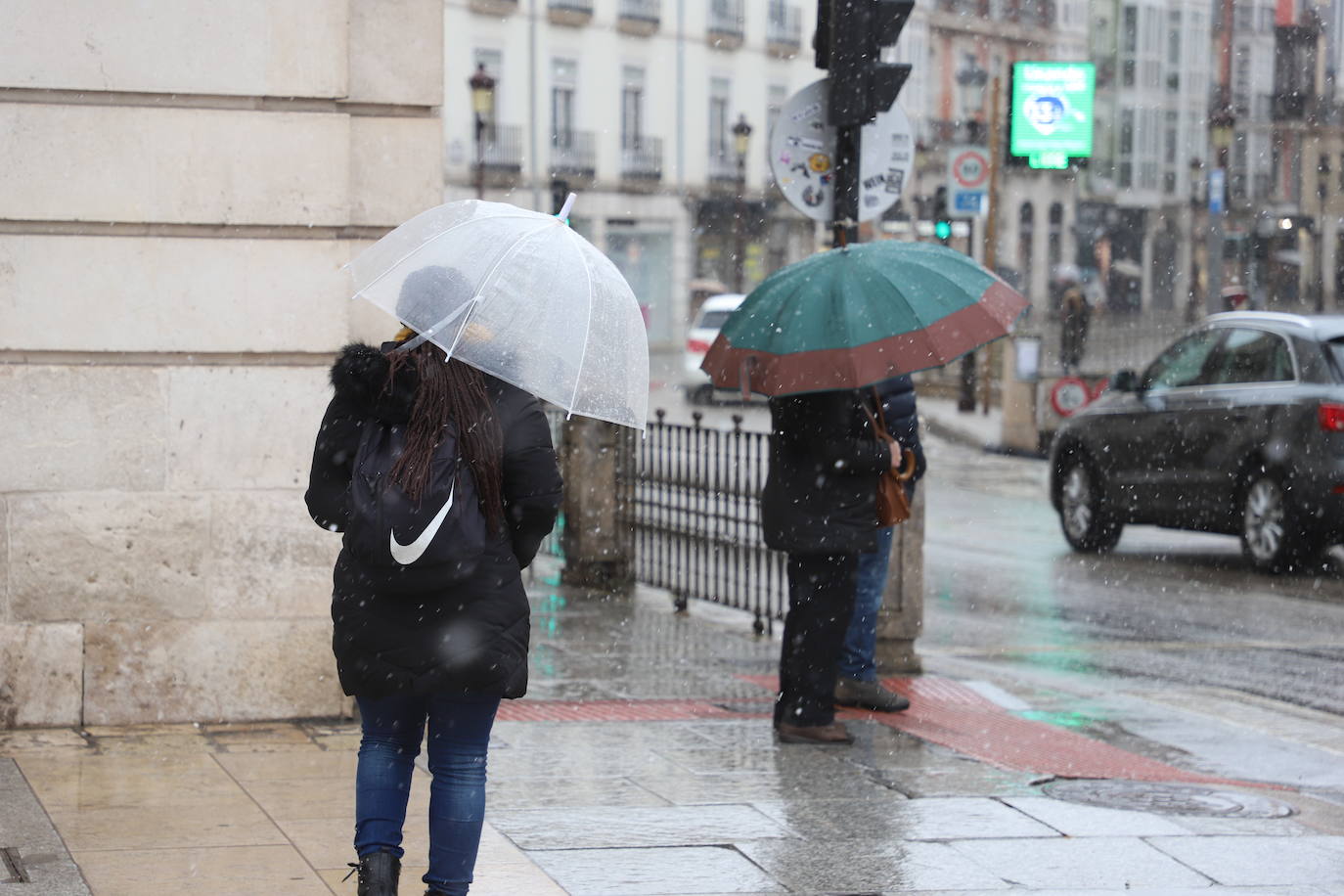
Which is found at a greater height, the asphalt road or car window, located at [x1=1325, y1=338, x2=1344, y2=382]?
car window, located at [x1=1325, y1=338, x2=1344, y2=382]

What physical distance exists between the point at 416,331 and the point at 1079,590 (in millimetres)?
9091

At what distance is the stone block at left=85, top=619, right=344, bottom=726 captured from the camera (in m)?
7.36

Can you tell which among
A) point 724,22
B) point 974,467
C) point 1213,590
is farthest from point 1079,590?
point 724,22

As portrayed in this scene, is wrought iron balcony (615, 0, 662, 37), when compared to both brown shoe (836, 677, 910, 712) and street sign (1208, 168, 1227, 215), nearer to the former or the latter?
street sign (1208, 168, 1227, 215)

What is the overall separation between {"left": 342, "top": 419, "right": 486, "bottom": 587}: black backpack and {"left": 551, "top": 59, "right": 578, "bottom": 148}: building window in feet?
168

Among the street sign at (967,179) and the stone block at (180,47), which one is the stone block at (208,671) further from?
the street sign at (967,179)

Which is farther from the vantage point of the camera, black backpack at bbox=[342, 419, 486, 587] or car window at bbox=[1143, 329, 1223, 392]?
car window at bbox=[1143, 329, 1223, 392]

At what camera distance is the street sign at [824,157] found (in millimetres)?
8930

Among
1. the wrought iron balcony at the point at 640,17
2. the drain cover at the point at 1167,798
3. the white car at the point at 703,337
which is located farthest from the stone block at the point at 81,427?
the wrought iron balcony at the point at 640,17

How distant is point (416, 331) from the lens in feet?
15.0

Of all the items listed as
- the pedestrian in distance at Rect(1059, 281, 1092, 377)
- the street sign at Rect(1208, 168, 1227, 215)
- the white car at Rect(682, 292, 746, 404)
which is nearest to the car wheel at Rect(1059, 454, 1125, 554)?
the street sign at Rect(1208, 168, 1227, 215)

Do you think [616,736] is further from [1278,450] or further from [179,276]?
[1278,450]

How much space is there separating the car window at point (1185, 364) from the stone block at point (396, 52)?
8064mm

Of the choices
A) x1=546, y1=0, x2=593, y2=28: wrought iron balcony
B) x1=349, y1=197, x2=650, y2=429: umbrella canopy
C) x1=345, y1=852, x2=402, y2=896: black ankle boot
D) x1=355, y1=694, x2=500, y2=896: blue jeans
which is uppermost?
x1=546, y1=0, x2=593, y2=28: wrought iron balcony
